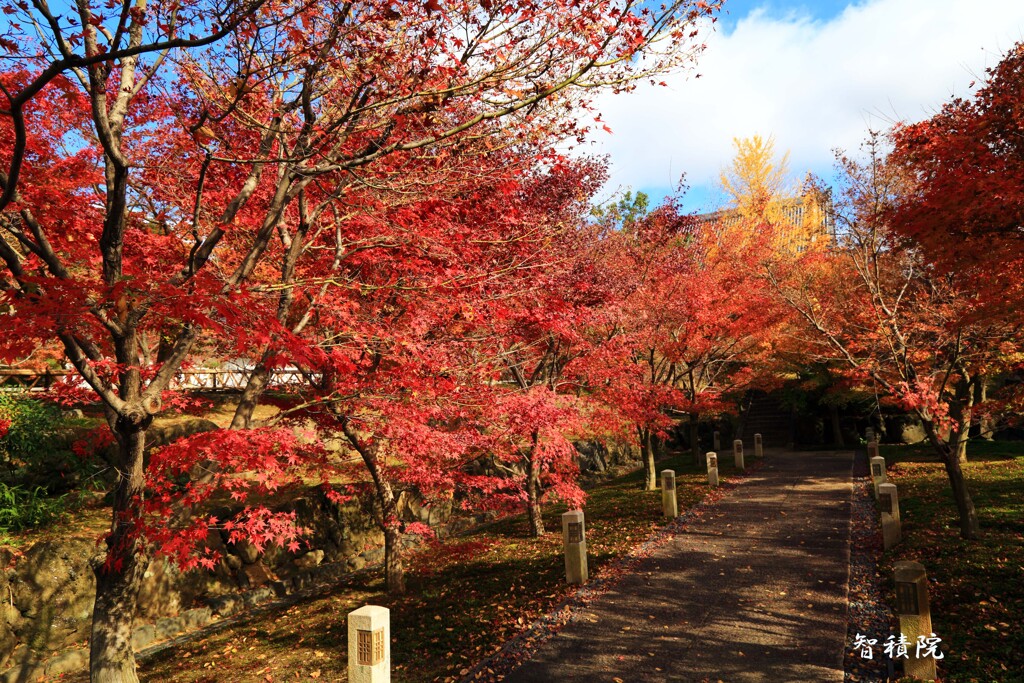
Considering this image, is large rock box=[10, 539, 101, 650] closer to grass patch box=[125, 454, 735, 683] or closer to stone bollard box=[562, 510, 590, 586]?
grass patch box=[125, 454, 735, 683]

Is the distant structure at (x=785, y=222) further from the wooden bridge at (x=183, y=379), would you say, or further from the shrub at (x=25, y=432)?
the shrub at (x=25, y=432)

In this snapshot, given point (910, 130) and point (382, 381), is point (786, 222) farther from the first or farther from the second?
point (382, 381)

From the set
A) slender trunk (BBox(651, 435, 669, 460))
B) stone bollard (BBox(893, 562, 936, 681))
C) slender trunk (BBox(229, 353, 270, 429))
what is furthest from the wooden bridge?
slender trunk (BBox(651, 435, 669, 460))

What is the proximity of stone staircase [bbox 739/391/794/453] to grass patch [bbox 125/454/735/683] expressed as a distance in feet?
59.2

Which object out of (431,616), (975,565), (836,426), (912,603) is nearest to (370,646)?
(431,616)

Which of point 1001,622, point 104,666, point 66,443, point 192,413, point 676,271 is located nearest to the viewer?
point 104,666

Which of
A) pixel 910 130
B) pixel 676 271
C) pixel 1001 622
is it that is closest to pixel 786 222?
pixel 676 271

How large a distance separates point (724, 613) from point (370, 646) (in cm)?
501

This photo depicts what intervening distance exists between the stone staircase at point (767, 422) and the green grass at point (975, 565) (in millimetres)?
12722

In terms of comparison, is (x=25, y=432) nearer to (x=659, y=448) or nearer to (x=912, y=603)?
(x=912, y=603)

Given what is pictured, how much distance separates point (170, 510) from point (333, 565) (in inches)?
288

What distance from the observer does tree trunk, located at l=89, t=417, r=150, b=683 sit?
539 centimetres

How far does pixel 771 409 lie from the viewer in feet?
104

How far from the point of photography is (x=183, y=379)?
1928 cm
